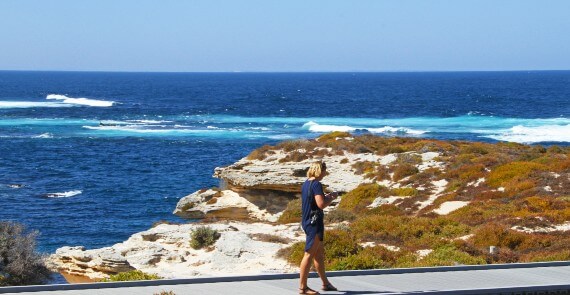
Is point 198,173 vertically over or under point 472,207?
under

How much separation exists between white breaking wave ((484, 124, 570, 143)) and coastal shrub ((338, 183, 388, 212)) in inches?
1726

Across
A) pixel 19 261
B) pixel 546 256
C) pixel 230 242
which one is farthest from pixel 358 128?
pixel 19 261

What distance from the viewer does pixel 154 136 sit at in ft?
261

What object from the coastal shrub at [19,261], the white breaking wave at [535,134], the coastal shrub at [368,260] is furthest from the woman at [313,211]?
the white breaking wave at [535,134]

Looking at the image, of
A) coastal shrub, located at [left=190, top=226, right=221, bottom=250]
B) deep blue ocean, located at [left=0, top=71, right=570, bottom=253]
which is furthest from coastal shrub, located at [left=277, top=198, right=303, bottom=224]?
deep blue ocean, located at [left=0, top=71, right=570, bottom=253]

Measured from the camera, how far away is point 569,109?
11644cm

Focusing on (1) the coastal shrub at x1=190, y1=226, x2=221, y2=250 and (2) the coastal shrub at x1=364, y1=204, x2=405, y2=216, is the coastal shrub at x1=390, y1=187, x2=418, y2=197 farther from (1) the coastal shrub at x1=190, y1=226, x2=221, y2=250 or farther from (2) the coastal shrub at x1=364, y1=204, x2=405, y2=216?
(1) the coastal shrub at x1=190, y1=226, x2=221, y2=250

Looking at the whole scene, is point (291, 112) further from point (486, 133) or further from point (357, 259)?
point (357, 259)

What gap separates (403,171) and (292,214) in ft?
20.8

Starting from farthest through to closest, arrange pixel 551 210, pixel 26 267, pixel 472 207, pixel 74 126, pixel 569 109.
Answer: pixel 569 109 < pixel 74 126 < pixel 472 207 < pixel 551 210 < pixel 26 267

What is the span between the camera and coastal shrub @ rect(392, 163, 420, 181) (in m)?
33.8

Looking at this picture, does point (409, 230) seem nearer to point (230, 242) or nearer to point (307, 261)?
point (230, 242)

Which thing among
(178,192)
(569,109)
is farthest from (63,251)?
(569,109)

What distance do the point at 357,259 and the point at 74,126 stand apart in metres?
79.3
